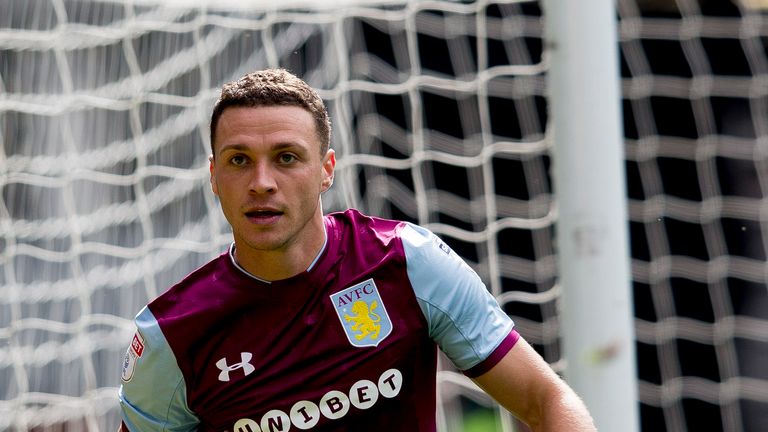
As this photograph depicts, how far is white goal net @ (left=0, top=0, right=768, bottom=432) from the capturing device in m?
3.97

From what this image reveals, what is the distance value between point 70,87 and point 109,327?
957 mm

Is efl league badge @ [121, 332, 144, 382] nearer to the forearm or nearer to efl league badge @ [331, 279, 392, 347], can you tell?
efl league badge @ [331, 279, 392, 347]

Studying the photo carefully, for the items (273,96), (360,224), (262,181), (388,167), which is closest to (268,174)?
(262,181)

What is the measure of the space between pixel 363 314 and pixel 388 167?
181 centimetres

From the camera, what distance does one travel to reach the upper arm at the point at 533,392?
211 cm

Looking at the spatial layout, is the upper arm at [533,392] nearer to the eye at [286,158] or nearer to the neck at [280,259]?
the neck at [280,259]

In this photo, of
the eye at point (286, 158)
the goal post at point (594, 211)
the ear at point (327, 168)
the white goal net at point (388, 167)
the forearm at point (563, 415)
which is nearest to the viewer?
the forearm at point (563, 415)

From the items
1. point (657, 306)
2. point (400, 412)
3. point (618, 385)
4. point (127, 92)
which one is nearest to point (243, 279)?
point (400, 412)

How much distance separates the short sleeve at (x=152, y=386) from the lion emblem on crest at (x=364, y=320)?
363 millimetres

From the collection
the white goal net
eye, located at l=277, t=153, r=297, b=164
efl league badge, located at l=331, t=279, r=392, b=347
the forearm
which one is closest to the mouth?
eye, located at l=277, t=153, r=297, b=164

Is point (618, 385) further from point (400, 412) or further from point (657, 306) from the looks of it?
point (657, 306)

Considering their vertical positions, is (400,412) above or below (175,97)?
below

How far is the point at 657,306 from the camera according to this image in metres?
4.58

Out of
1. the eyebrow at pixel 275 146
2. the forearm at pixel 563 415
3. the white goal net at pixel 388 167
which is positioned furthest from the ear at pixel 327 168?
the white goal net at pixel 388 167
